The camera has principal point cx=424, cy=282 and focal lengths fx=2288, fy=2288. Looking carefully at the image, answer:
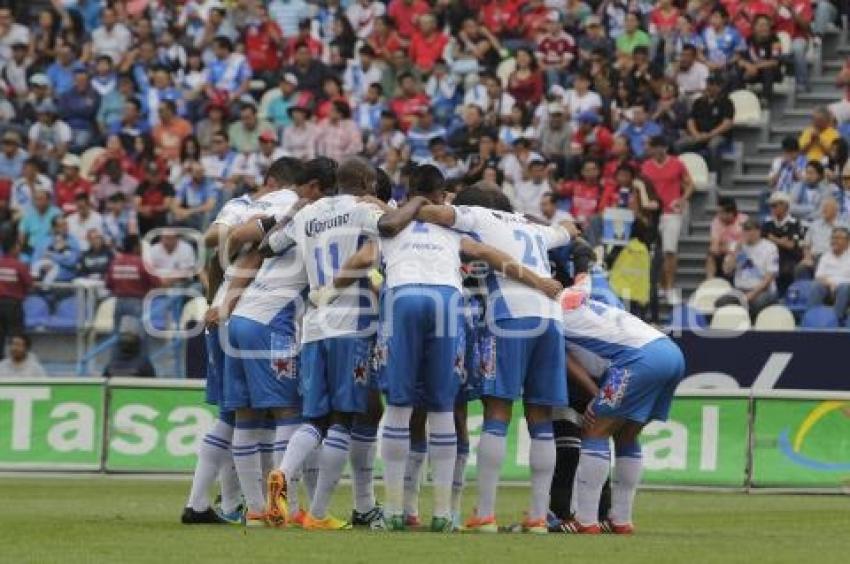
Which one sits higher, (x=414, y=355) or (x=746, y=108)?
(x=746, y=108)

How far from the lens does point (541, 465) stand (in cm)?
1516

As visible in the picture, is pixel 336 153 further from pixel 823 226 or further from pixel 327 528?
pixel 327 528

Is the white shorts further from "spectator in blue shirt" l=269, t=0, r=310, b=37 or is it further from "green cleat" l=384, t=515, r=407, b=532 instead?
"green cleat" l=384, t=515, r=407, b=532

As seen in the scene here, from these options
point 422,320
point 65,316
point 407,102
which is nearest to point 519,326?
point 422,320

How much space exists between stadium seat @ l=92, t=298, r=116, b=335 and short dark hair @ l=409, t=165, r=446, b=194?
12316mm

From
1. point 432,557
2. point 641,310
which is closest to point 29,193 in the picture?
point 641,310

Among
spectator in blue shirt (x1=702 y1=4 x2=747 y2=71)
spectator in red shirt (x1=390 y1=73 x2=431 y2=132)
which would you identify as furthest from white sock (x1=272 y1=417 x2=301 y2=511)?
spectator in red shirt (x1=390 y1=73 x2=431 y2=132)

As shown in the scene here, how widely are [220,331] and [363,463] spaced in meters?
1.36

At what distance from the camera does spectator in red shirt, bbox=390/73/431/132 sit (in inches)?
1210

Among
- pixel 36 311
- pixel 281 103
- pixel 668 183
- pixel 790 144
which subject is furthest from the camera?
pixel 281 103

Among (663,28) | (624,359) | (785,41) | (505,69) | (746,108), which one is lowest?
(624,359)

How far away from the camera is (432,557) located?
12.9 metres

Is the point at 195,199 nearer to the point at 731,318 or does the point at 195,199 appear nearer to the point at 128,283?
the point at 128,283

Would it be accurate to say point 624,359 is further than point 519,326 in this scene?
Yes
